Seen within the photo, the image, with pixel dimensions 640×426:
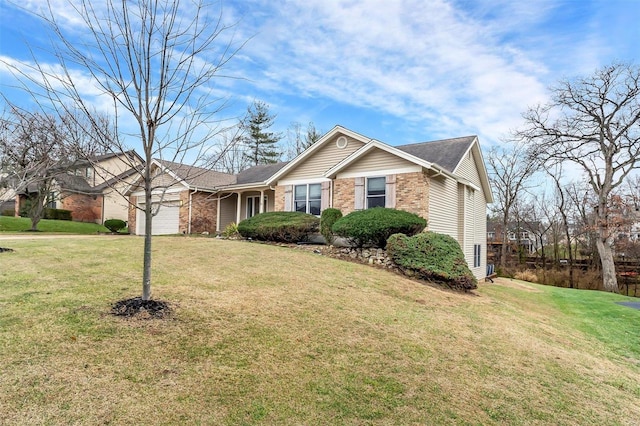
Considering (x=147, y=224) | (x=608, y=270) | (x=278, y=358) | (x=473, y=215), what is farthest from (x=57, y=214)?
(x=608, y=270)

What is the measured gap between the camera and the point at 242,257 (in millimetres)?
10320

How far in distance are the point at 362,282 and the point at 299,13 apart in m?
6.73

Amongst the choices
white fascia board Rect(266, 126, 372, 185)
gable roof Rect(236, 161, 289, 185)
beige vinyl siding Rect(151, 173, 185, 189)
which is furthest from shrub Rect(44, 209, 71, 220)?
white fascia board Rect(266, 126, 372, 185)

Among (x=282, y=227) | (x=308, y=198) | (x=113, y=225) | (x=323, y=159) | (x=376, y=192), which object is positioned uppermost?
(x=323, y=159)

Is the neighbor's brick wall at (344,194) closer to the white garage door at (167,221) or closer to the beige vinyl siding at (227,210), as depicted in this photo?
the beige vinyl siding at (227,210)

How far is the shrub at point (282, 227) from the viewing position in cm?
1440

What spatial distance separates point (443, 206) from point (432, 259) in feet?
13.8

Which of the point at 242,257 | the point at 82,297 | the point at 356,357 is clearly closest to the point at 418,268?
the point at 242,257

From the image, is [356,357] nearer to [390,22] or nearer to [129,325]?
[129,325]

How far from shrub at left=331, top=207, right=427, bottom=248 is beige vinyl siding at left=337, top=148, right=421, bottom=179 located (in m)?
2.08

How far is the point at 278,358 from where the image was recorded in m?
4.33

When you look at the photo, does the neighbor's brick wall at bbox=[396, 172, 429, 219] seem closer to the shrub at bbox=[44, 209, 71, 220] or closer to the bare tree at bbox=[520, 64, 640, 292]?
the bare tree at bbox=[520, 64, 640, 292]

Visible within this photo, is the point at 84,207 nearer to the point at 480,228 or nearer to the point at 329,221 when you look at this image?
the point at 329,221

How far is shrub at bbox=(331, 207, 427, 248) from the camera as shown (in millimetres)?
11859
